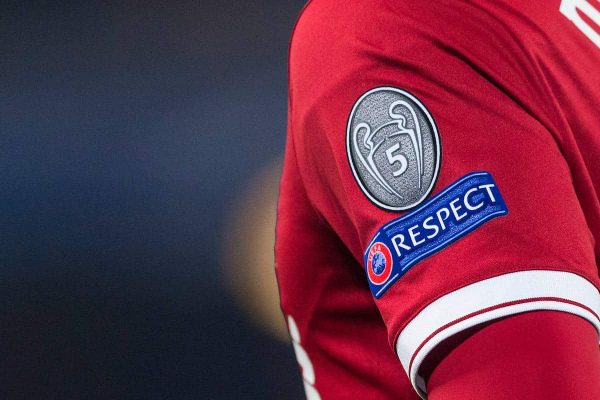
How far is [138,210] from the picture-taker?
1.52 metres

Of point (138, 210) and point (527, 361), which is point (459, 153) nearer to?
point (527, 361)

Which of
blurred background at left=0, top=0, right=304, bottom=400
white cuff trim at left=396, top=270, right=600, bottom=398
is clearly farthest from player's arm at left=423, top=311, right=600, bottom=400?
blurred background at left=0, top=0, right=304, bottom=400

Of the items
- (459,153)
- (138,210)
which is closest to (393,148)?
(459,153)

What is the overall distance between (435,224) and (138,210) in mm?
1166

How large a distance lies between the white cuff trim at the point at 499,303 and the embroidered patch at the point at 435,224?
26mm

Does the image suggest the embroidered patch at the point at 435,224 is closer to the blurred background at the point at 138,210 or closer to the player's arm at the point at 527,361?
the player's arm at the point at 527,361

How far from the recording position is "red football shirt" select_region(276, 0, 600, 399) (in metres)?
0.40

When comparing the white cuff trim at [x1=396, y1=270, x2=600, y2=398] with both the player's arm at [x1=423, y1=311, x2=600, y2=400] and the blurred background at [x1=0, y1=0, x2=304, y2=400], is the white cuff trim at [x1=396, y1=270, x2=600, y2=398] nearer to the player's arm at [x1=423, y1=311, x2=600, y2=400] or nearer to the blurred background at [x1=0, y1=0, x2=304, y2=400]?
the player's arm at [x1=423, y1=311, x2=600, y2=400]

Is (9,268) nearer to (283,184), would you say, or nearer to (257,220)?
(257,220)

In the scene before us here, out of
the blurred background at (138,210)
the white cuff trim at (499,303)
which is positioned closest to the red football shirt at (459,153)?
the white cuff trim at (499,303)

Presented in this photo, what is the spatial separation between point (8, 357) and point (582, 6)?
51.6 inches

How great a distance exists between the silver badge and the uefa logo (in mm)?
22

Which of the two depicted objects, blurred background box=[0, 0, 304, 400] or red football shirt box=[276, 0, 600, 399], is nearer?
red football shirt box=[276, 0, 600, 399]

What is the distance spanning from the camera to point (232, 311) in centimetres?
155
